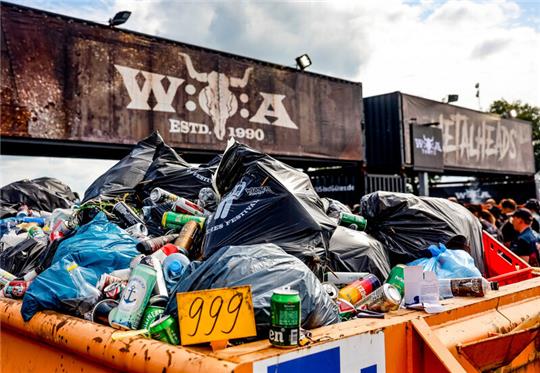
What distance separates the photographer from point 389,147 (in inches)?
524

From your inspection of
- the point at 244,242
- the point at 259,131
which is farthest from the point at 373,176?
the point at 244,242

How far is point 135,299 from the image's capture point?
5.50 feet

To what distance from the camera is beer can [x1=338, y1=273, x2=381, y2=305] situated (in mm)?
1960

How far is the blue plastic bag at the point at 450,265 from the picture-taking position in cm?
225

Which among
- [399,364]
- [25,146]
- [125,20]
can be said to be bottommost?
[399,364]

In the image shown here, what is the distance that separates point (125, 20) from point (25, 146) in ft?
8.47

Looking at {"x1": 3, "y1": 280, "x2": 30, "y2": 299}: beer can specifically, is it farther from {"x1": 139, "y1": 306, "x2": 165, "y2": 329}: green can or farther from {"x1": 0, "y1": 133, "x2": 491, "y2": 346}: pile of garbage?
{"x1": 139, "y1": 306, "x2": 165, "y2": 329}: green can

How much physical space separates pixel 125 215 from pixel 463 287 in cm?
196

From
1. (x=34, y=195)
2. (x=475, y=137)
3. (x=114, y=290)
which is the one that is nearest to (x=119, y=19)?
(x=34, y=195)

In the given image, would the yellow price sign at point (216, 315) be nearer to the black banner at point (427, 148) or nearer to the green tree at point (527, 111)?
the black banner at point (427, 148)

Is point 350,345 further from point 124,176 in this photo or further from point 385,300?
point 124,176

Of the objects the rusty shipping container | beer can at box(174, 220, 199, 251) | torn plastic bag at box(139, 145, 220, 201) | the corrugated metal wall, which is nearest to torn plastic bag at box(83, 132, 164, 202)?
torn plastic bag at box(139, 145, 220, 201)

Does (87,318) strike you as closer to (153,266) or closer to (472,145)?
(153,266)

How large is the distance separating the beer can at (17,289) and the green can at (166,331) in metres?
0.99
